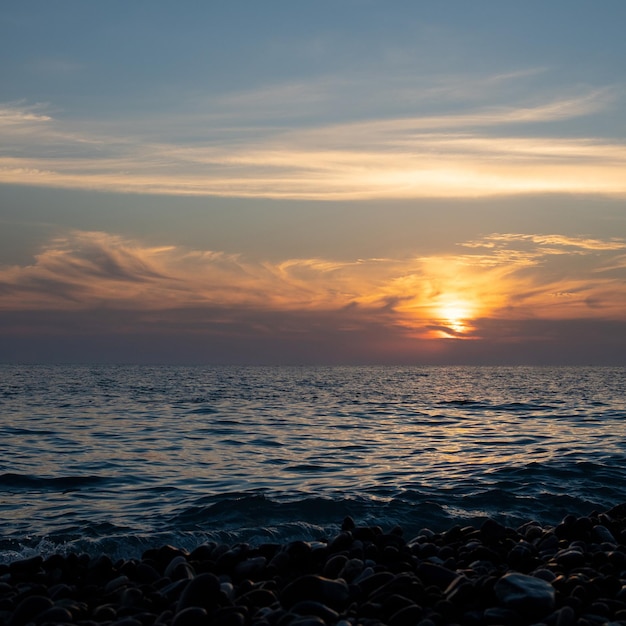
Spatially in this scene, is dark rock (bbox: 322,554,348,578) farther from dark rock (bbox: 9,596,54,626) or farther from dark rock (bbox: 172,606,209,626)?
dark rock (bbox: 9,596,54,626)

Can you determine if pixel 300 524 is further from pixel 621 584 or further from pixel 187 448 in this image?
pixel 187 448

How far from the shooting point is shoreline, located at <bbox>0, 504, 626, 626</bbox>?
261 inches

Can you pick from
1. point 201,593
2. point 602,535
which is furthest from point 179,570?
point 602,535

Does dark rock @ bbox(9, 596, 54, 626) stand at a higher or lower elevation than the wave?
higher

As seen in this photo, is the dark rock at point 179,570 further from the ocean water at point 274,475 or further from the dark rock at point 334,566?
the ocean water at point 274,475

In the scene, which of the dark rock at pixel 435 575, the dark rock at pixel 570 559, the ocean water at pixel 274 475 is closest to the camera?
the dark rock at pixel 435 575

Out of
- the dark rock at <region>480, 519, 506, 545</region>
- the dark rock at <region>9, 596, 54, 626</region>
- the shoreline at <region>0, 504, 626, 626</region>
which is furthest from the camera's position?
the dark rock at <region>480, 519, 506, 545</region>

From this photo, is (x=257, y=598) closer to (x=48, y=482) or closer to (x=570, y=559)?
(x=570, y=559)

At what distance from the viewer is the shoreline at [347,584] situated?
662 cm

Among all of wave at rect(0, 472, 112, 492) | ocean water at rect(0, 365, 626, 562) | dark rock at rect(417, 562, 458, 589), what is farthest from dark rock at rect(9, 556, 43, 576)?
wave at rect(0, 472, 112, 492)

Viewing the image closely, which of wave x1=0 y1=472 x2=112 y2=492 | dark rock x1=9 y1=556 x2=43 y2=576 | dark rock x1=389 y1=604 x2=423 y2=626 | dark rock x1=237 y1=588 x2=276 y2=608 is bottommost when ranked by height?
wave x1=0 y1=472 x2=112 y2=492

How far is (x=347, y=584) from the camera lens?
24.7 ft

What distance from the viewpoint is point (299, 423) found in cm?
2978

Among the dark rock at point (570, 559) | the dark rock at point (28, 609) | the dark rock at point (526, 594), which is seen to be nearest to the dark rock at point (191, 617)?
the dark rock at point (28, 609)
